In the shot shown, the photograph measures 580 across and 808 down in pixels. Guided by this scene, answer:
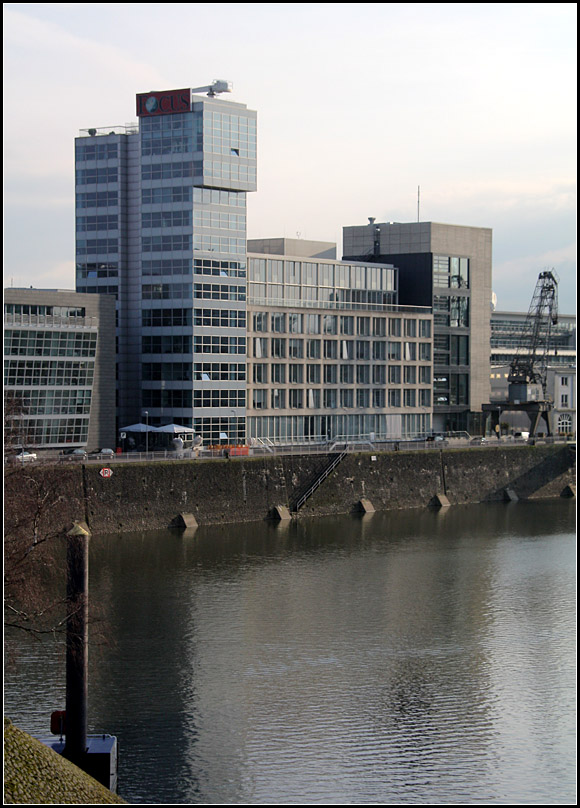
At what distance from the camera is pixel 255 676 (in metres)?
50.8

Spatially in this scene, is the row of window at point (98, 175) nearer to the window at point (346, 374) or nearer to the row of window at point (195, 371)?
the row of window at point (195, 371)

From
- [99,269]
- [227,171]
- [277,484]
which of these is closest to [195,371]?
[277,484]

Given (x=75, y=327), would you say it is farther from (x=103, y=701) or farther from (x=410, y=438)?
(x=103, y=701)

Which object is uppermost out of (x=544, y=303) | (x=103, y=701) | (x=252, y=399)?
(x=544, y=303)

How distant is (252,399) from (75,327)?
67.5 feet

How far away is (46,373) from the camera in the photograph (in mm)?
92125

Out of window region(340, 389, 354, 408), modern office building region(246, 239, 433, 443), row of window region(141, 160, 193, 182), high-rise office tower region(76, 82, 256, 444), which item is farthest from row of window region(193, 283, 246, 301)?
window region(340, 389, 354, 408)

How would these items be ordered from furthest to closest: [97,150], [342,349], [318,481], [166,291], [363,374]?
[363,374], [342,349], [97,150], [166,291], [318,481]

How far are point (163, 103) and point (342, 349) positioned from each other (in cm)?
2860

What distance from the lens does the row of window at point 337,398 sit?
111 metres

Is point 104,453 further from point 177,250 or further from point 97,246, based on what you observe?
point 97,246

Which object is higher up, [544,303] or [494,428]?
[544,303]

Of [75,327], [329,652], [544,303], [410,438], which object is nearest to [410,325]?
[410,438]

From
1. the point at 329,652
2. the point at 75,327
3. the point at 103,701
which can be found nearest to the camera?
the point at 103,701
